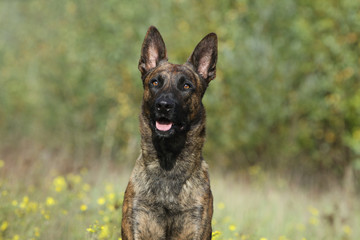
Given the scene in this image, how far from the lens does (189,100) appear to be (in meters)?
4.59

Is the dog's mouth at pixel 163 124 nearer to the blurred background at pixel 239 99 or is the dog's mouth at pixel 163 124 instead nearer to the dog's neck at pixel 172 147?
the dog's neck at pixel 172 147

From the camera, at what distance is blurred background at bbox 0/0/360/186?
12.4 m

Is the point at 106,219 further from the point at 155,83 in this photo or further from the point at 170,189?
the point at 155,83

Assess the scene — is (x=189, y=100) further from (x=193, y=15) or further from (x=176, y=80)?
(x=193, y=15)

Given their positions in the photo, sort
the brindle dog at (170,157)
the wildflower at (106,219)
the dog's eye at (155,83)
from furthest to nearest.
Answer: the wildflower at (106,219), the dog's eye at (155,83), the brindle dog at (170,157)

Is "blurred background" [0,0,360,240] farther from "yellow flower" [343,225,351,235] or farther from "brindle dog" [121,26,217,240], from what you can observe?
"brindle dog" [121,26,217,240]

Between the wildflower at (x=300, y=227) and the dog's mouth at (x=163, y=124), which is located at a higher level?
the dog's mouth at (x=163, y=124)

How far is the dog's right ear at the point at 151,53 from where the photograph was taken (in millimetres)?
4973

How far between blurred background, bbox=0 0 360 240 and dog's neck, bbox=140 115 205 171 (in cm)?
344

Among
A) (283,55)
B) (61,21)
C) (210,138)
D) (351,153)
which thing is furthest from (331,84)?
(61,21)

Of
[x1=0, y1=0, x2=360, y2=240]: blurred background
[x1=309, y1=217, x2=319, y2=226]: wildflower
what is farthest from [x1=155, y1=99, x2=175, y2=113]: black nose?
[x1=309, y1=217, x2=319, y2=226]: wildflower

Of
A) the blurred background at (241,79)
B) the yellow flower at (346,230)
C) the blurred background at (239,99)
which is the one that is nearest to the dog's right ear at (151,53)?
the blurred background at (239,99)

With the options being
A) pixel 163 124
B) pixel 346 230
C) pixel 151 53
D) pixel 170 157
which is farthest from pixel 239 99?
pixel 163 124

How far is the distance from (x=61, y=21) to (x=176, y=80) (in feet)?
43.5
